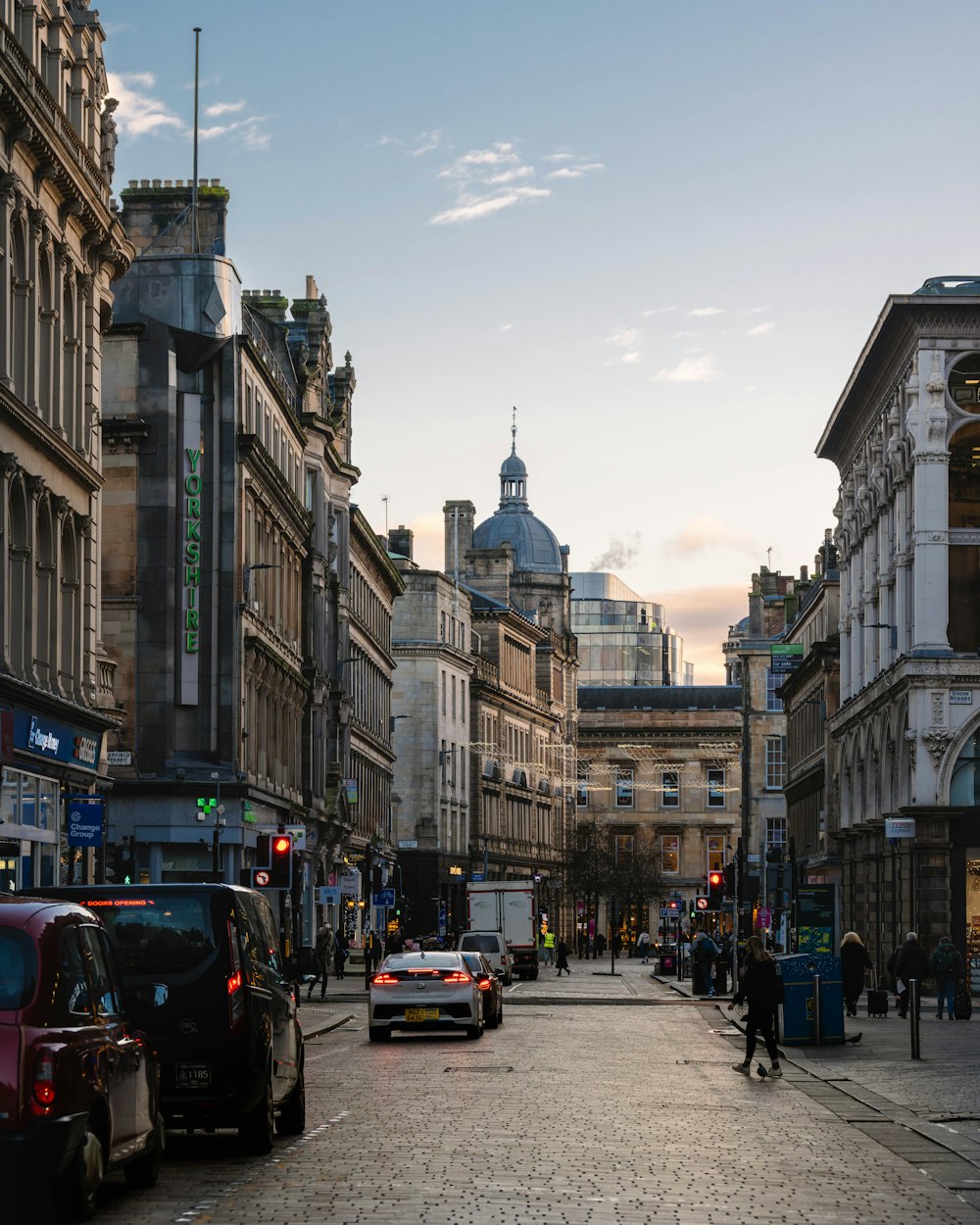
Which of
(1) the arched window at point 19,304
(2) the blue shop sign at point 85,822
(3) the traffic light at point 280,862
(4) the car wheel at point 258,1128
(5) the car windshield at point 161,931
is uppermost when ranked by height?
(1) the arched window at point 19,304

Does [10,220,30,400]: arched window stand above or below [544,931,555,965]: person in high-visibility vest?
above

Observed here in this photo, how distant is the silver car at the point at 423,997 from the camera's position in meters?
35.0

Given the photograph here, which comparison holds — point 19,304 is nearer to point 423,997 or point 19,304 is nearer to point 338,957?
point 423,997

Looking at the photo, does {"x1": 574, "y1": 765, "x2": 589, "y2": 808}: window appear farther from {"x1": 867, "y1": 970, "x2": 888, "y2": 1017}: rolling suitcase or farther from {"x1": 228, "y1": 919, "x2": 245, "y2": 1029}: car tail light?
{"x1": 228, "y1": 919, "x2": 245, "y2": 1029}: car tail light

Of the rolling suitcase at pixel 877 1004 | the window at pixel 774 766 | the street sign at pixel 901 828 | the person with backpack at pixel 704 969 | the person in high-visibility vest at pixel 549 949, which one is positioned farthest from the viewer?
the window at pixel 774 766

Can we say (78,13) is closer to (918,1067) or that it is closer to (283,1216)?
(918,1067)

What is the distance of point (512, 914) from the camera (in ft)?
257

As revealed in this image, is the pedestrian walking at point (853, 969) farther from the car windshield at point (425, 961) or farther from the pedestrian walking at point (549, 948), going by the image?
the pedestrian walking at point (549, 948)

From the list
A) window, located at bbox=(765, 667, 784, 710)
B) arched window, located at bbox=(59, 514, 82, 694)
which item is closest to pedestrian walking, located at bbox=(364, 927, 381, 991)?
arched window, located at bbox=(59, 514, 82, 694)

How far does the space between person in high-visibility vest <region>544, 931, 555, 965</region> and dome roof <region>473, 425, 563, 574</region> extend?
175ft

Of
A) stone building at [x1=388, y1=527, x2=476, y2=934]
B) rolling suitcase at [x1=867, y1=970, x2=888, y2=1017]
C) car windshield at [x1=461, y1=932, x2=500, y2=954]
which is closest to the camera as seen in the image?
rolling suitcase at [x1=867, y1=970, x2=888, y2=1017]

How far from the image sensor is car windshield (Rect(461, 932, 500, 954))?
5822 centimetres

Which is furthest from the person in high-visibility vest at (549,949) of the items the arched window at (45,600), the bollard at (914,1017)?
the bollard at (914,1017)

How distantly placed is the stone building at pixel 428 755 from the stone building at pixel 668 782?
36.9m
